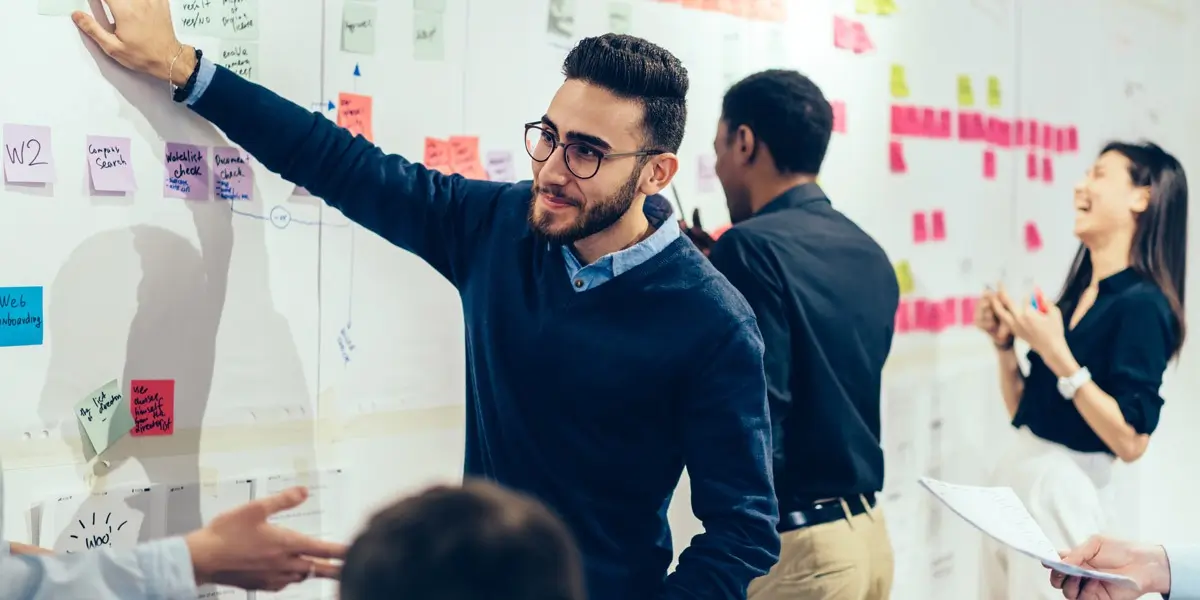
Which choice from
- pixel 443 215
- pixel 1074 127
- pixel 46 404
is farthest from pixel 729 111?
pixel 1074 127

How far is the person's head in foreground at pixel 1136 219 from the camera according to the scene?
2.93 metres

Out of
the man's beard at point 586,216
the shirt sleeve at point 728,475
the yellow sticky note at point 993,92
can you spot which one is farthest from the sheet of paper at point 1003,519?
the yellow sticky note at point 993,92

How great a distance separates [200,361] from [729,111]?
3.70 ft

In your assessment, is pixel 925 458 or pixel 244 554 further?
pixel 925 458

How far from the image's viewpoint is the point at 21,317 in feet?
5.06

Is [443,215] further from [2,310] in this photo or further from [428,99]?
[2,310]

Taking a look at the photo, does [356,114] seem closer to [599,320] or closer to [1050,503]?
[599,320]

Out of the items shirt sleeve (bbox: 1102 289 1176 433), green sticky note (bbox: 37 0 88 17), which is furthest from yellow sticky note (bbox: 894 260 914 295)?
green sticky note (bbox: 37 0 88 17)

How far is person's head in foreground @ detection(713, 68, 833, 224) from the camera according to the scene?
217 cm

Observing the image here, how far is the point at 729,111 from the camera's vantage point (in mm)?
2238

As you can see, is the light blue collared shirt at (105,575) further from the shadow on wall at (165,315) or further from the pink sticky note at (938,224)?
the pink sticky note at (938,224)

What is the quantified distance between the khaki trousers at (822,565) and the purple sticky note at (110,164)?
1.34 metres

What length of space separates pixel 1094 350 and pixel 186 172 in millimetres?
2246

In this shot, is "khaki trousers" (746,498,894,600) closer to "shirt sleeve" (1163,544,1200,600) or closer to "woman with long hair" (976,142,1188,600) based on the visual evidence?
"shirt sleeve" (1163,544,1200,600)
